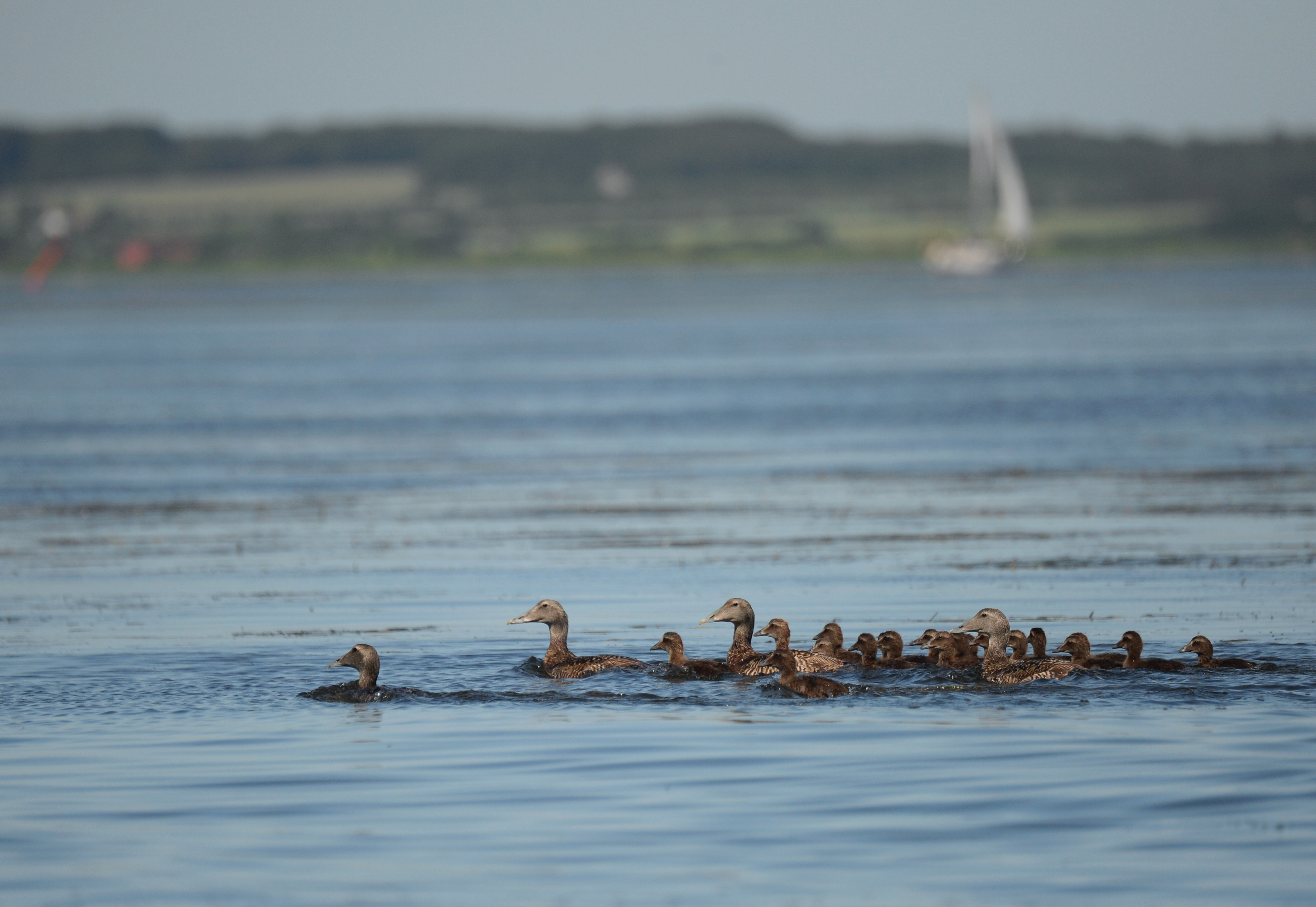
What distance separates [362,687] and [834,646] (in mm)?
3823

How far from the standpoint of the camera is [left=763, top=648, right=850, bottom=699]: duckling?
1561 cm

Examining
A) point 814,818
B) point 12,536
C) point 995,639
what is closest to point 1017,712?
point 995,639

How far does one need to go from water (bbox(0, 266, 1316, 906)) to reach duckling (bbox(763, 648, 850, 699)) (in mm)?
191

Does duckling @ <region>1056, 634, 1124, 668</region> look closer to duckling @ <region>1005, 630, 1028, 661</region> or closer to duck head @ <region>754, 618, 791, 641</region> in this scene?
duckling @ <region>1005, 630, 1028, 661</region>

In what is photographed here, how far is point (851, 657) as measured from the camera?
16344 millimetres

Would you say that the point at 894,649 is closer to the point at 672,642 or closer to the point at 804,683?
the point at 804,683

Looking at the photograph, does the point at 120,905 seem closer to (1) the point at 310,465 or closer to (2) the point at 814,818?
(2) the point at 814,818

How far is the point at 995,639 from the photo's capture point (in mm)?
15859

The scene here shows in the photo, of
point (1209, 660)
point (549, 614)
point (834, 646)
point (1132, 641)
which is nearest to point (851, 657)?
point (834, 646)

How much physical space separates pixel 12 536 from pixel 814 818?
1779 cm

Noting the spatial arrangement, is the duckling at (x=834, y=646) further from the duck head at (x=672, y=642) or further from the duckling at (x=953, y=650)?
the duck head at (x=672, y=642)

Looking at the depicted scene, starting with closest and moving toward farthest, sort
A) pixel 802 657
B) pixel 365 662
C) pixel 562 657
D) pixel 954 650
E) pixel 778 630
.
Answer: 1. pixel 365 662
2. pixel 954 650
3. pixel 802 657
4. pixel 778 630
5. pixel 562 657

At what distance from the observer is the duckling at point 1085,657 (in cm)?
1574

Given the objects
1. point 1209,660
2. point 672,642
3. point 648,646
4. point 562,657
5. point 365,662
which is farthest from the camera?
point 648,646
